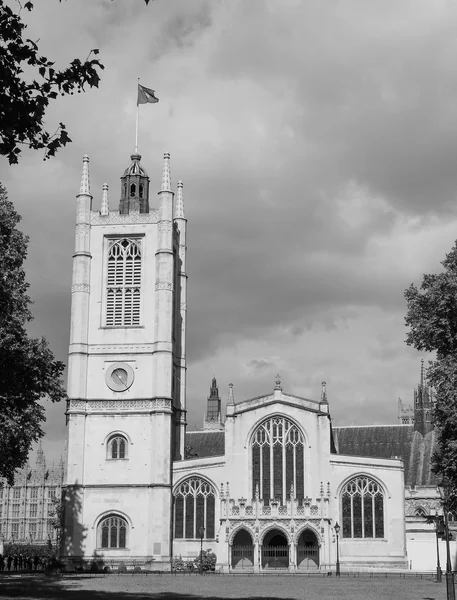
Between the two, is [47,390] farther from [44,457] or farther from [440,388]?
[44,457]

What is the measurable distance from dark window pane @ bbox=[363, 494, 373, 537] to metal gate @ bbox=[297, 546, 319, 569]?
11.9ft

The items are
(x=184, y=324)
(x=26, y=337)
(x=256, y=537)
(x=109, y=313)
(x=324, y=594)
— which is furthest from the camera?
(x=184, y=324)

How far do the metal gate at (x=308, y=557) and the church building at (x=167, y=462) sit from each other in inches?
3.0

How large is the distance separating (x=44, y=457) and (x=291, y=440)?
98.9 meters

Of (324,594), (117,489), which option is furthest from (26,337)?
(117,489)

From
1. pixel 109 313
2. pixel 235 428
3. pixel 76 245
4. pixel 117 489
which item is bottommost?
pixel 117 489

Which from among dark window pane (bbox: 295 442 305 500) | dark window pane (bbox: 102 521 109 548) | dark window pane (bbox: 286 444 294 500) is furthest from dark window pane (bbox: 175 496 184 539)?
dark window pane (bbox: 295 442 305 500)

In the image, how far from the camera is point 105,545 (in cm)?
6334

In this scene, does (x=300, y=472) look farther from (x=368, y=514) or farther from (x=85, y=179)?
(x=85, y=179)

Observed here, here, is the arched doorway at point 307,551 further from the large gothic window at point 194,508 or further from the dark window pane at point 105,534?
the dark window pane at point 105,534

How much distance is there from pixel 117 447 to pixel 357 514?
1729 cm

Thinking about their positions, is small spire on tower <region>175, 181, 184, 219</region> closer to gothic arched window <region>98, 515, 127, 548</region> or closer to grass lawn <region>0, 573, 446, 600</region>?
gothic arched window <region>98, 515, 127, 548</region>

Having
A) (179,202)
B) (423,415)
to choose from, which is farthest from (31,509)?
(179,202)

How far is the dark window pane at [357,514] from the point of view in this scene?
62000 millimetres
